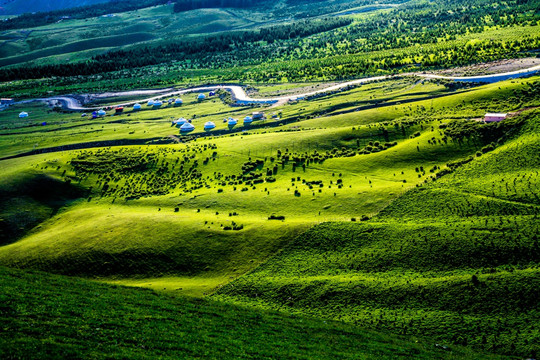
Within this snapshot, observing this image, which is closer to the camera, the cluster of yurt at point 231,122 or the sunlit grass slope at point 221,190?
the sunlit grass slope at point 221,190

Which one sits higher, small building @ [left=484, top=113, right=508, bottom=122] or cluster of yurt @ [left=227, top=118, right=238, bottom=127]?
cluster of yurt @ [left=227, top=118, right=238, bottom=127]

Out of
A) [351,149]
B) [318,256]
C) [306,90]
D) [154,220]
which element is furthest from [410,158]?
[306,90]

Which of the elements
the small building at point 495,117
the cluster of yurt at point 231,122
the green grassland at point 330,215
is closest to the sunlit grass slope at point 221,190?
the green grassland at point 330,215

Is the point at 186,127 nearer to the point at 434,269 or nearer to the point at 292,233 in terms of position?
the point at 292,233

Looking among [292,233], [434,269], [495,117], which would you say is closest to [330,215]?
[292,233]

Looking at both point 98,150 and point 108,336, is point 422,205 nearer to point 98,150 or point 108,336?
point 108,336

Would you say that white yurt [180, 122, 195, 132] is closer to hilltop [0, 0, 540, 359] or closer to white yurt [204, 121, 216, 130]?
hilltop [0, 0, 540, 359]

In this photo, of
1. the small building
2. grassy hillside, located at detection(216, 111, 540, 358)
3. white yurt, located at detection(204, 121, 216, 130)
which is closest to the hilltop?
grassy hillside, located at detection(216, 111, 540, 358)

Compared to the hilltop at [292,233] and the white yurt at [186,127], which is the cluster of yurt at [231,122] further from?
the white yurt at [186,127]
